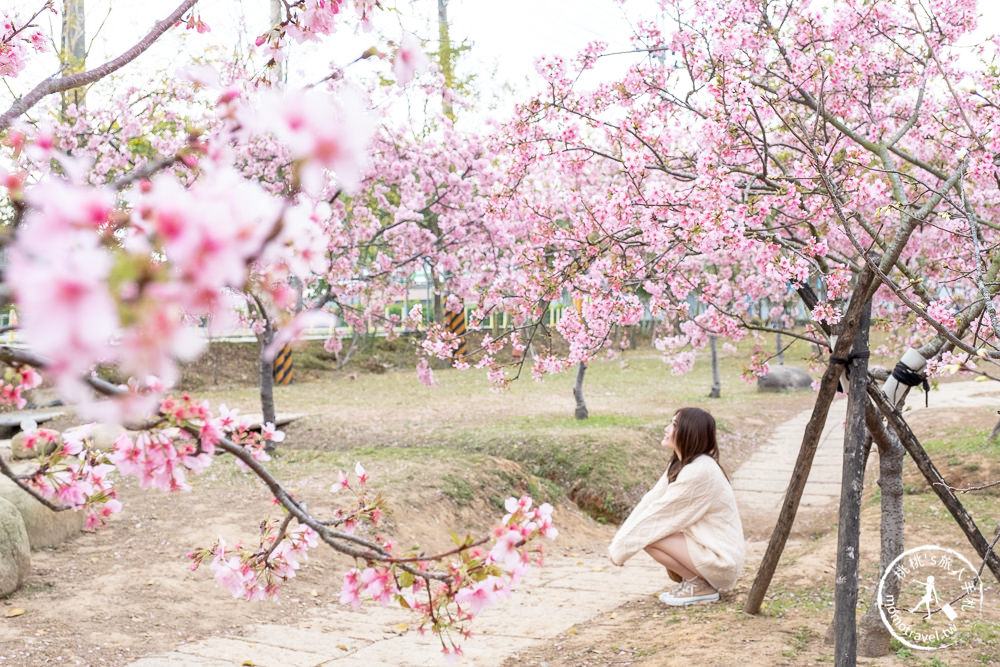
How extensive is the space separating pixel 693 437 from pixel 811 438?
1.24 metres

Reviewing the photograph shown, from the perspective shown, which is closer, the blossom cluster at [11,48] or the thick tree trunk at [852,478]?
the blossom cluster at [11,48]

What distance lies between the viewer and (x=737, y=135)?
18.2 ft

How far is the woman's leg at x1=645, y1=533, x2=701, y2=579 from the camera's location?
17.6 ft

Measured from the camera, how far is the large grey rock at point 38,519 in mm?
5703

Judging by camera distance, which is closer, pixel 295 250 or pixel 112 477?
pixel 295 250

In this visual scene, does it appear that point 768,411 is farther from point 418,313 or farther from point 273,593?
point 273,593

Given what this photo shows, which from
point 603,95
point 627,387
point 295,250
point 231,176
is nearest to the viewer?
point 231,176

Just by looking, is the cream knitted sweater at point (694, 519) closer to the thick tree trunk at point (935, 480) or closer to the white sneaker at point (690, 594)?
the white sneaker at point (690, 594)

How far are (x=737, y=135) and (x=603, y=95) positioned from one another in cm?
126

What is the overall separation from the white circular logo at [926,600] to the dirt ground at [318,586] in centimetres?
15

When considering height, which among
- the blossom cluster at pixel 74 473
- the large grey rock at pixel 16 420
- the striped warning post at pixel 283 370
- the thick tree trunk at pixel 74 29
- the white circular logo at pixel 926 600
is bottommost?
the white circular logo at pixel 926 600

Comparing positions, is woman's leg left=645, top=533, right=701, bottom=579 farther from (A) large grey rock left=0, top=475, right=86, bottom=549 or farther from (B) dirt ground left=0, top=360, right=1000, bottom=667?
(A) large grey rock left=0, top=475, right=86, bottom=549

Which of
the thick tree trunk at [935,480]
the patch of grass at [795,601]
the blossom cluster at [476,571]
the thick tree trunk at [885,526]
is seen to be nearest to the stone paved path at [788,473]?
the patch of grass at [795,601]

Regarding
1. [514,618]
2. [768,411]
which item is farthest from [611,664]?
[768,411]
